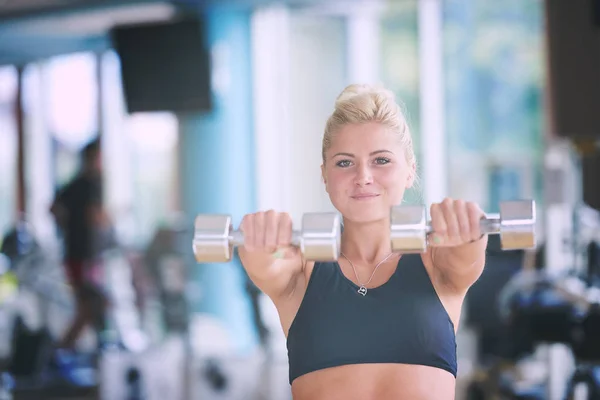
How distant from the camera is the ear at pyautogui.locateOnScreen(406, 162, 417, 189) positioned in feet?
5.01

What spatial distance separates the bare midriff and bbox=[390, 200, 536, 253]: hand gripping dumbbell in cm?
28

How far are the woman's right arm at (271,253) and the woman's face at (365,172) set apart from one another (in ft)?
0.43

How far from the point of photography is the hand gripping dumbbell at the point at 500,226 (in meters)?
1.15

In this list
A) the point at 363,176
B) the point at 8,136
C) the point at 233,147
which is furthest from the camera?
the point at 8,136

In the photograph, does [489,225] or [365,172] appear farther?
[365,172]

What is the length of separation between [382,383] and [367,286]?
0.17 metres

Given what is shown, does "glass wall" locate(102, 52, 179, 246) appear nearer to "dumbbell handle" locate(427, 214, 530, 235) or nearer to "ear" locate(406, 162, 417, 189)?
"ear" locate(406, 162, 417, 189)

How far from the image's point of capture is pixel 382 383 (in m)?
1.35

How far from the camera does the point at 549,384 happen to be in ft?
12.3

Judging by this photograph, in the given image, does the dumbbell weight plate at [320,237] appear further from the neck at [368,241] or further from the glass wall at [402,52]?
the glass wall at [402,52]

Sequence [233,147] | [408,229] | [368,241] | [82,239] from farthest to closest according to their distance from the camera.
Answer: [233,147] < [82,239] < [368,241] < [408,229]

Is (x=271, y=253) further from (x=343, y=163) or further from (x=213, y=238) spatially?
(x=343, y=163)

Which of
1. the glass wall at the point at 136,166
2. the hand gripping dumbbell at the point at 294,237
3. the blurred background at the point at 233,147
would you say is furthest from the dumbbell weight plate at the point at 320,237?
the glass wall at the point at 136,166

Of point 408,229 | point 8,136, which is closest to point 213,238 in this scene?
point 408,229
